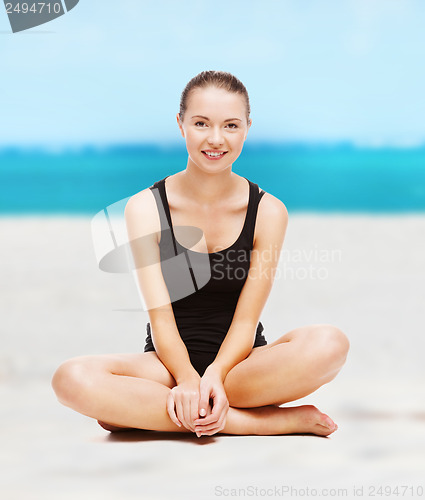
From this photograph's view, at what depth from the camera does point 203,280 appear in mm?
1350

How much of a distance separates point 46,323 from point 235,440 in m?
1.00

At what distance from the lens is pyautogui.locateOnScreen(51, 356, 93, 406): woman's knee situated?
1.17m

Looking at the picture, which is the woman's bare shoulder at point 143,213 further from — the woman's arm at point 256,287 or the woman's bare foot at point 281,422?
the woman's bare foot at point 281,422

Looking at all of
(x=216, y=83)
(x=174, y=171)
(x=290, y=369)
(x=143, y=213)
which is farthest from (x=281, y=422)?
(x=174, y=171)

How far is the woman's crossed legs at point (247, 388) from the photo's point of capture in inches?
46.0

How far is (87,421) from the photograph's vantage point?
134cm

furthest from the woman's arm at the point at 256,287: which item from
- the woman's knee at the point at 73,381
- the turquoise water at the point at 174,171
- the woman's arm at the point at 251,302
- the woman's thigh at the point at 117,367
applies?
the turquoise water at the point at 174,171

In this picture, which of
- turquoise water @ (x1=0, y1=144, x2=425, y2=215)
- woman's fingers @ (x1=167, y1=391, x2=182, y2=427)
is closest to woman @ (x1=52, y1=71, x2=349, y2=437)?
woman's fingers @ (x1=167, y1=391, x2=182, y2=427)

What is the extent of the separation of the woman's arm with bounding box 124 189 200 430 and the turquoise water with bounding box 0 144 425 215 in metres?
2.05

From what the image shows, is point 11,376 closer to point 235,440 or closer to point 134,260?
point 134,260

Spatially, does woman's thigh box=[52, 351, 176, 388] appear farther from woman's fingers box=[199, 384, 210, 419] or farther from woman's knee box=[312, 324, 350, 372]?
woman's knee box=[312, 324, 350, 372]

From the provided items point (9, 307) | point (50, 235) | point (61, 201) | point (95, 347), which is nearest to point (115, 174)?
point (61, 201)

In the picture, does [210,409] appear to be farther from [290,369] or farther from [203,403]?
[290,369]

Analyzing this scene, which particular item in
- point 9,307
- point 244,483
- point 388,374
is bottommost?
point 244,483
